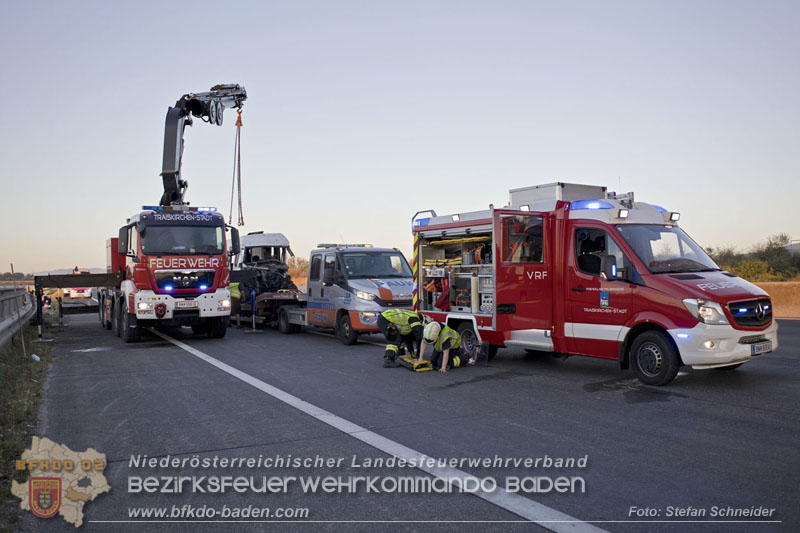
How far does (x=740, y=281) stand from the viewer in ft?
31.8

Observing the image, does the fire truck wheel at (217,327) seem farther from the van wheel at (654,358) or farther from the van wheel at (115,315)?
the van wheel at (654,358)

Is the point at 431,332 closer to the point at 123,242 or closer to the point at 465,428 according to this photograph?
the point at 465,428

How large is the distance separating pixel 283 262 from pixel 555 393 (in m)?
15.6

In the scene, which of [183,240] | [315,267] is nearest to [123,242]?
[183,240]

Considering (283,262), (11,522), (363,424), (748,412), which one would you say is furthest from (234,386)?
(283,262)

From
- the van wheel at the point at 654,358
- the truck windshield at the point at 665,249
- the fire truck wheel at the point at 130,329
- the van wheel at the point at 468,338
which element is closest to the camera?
the van wheel at the point at 654,358

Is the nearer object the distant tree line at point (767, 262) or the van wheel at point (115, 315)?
the van wheel at point (115, 315)

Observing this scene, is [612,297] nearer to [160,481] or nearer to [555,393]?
[555,393]

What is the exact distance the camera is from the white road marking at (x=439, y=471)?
4551mm

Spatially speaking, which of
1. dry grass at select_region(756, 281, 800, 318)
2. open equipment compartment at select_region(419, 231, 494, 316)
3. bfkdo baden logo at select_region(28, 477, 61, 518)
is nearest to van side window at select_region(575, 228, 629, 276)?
open equipment compartment at select_region(419, 231, 494, 316)

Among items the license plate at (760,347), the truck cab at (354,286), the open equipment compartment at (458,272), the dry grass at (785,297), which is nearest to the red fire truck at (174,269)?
the truck cab at (354,286)

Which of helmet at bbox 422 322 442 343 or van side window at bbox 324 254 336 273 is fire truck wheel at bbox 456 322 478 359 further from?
van side window at bbox 324 254 336 273

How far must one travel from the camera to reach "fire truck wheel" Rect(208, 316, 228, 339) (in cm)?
1728

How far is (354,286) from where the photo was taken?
51.0 ft
